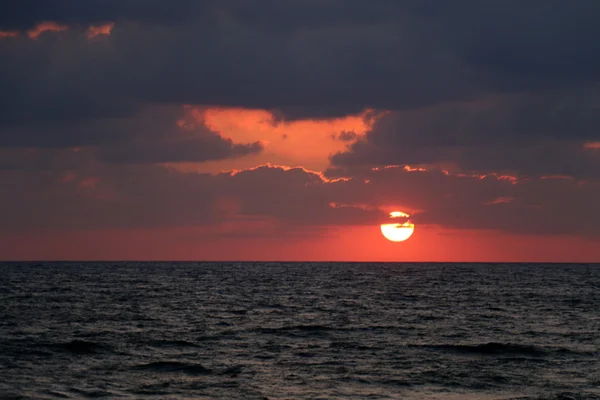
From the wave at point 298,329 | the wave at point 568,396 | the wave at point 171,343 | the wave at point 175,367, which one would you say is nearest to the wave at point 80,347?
the wave at point 171,343

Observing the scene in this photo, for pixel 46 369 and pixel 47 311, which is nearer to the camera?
pixel 46 369

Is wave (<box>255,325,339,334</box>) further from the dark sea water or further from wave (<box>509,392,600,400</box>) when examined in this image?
wave (<box>509,392,600,400</box>)

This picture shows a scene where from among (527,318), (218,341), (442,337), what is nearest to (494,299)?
(527,318)

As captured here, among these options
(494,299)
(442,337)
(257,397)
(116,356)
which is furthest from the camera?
(494,299)

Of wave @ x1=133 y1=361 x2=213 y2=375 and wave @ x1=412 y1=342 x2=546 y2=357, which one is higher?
wave @ x1=412 y1=342 x2=546 y2=357

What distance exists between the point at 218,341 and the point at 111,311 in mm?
22980

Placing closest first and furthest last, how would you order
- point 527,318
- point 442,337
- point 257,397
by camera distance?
point 257,397 → point 442,337 → point 527,318

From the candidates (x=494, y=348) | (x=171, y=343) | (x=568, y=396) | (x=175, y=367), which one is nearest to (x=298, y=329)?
(x=171, y=343)

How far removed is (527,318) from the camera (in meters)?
64.4

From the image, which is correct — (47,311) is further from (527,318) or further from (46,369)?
(527,318)

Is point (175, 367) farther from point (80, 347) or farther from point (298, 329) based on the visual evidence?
point (298, 329)

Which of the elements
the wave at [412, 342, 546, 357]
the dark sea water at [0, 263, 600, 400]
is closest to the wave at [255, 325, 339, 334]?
the dark sea water at [0, 263, 600, 400]

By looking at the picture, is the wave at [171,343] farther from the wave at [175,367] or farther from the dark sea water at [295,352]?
the wave at [175,367]

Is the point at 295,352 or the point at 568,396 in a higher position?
the point at 295,352
